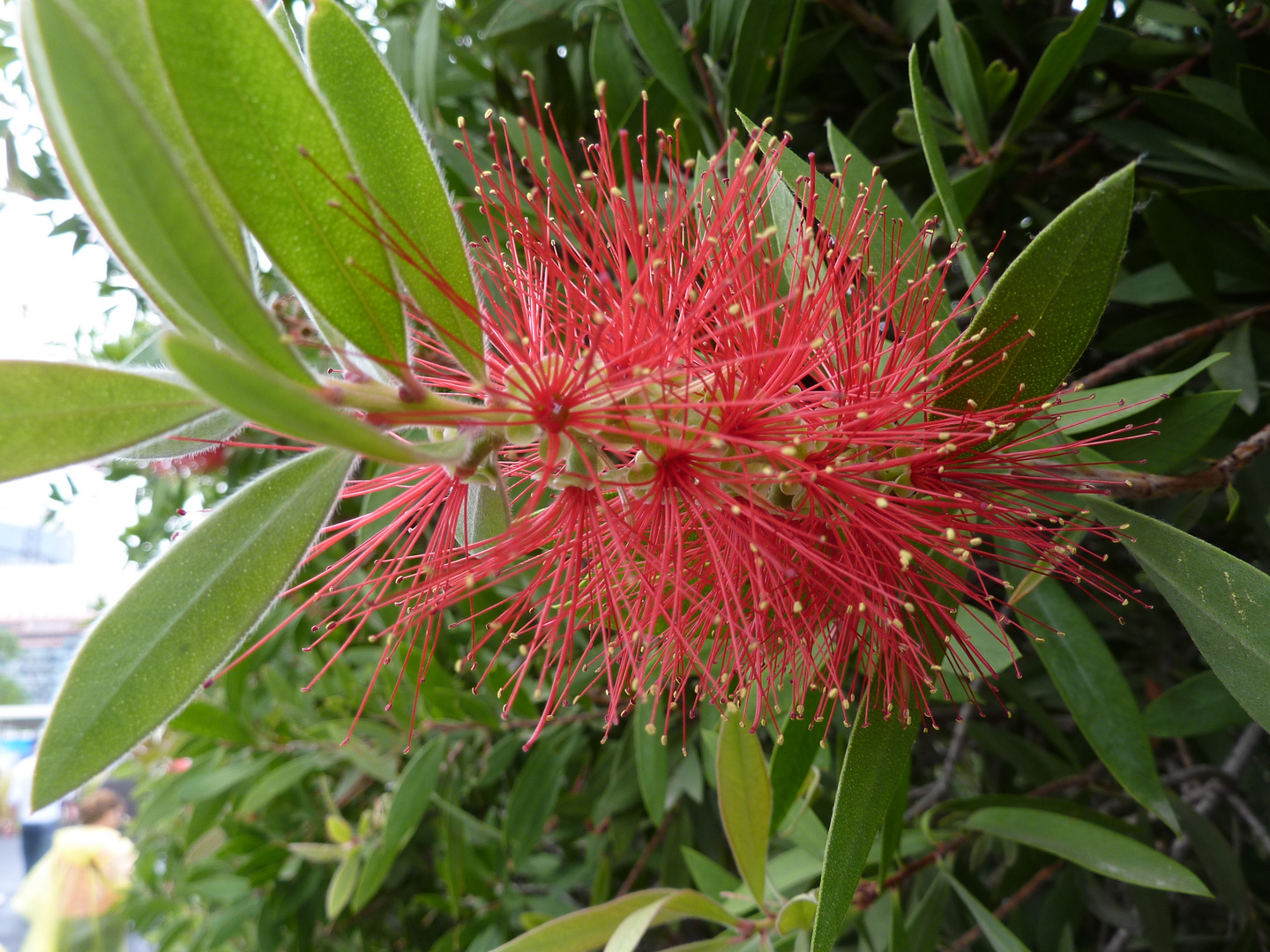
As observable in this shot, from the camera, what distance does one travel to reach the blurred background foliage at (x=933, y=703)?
92 centimetres

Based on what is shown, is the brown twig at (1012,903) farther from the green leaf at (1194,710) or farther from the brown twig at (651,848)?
the brown twig at (651,848)

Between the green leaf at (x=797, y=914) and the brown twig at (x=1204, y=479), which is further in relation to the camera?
the green leaf at (x=797, y=914)

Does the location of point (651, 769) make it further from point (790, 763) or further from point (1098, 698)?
point (1098, 698)

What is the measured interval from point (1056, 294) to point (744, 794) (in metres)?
0.55

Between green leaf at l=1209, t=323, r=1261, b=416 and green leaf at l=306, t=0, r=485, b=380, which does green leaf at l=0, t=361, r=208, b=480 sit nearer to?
green leaf at l=306, t=0, r=485, b=380

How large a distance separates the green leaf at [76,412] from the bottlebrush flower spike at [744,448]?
0.17 meters

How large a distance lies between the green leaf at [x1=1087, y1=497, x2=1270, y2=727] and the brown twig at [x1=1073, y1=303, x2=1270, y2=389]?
229 mm

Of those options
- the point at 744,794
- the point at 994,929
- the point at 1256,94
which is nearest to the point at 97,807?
the point at 744,794

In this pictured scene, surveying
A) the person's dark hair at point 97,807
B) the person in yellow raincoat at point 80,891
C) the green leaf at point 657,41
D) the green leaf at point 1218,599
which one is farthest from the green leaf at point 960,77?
the person's dark hair at point 97,807

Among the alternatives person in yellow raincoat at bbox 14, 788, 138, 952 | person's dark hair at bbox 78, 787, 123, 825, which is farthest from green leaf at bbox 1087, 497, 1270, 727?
person's dark hair at bbox 78, 787, 123, 825

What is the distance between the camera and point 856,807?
0.61 metres

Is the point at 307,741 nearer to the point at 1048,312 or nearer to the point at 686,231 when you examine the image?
the point at 686,231

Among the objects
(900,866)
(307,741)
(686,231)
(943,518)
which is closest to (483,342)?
(686,231)

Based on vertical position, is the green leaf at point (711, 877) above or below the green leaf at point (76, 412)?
below
